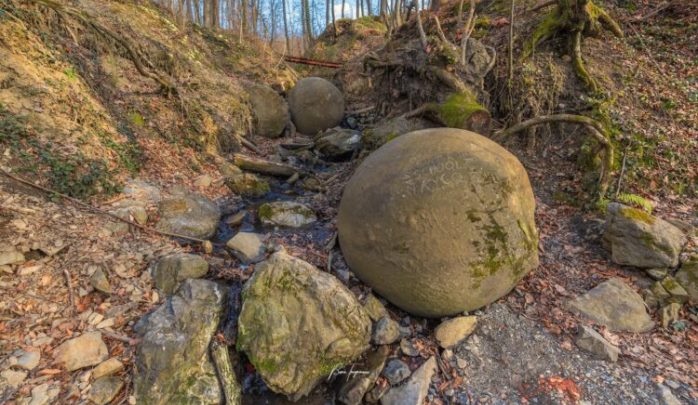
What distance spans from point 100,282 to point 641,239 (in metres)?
5.98

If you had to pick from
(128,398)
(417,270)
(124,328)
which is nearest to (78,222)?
(124,328)

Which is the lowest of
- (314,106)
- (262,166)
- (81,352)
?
(81,352)

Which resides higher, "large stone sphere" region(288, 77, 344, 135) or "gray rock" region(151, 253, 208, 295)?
"large stone sphere" region(288, 77, 344, 135)

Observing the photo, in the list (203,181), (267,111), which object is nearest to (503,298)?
(203,181)

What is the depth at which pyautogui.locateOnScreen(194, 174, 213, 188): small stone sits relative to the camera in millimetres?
6137

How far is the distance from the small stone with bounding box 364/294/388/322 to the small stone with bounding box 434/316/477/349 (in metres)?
0.59

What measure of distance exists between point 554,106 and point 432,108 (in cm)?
Result: 216

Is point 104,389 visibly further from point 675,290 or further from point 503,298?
point 675,290

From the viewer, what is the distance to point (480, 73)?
629 centimetres

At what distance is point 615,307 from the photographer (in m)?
3.46

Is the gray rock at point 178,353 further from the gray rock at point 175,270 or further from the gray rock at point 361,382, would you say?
the gray rock at point 361,382

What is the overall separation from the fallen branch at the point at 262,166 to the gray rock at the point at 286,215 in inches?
68.4

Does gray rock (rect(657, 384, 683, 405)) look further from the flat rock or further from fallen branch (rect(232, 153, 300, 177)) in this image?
fallen branch (rect(232, 153, 300, 177))

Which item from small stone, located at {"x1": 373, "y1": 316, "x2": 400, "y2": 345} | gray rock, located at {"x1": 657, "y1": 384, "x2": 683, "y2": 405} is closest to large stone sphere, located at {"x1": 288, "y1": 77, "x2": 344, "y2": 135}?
small stone, located at {"x1": 373, "y1": 316, "x2": 400, "y2": 345}
